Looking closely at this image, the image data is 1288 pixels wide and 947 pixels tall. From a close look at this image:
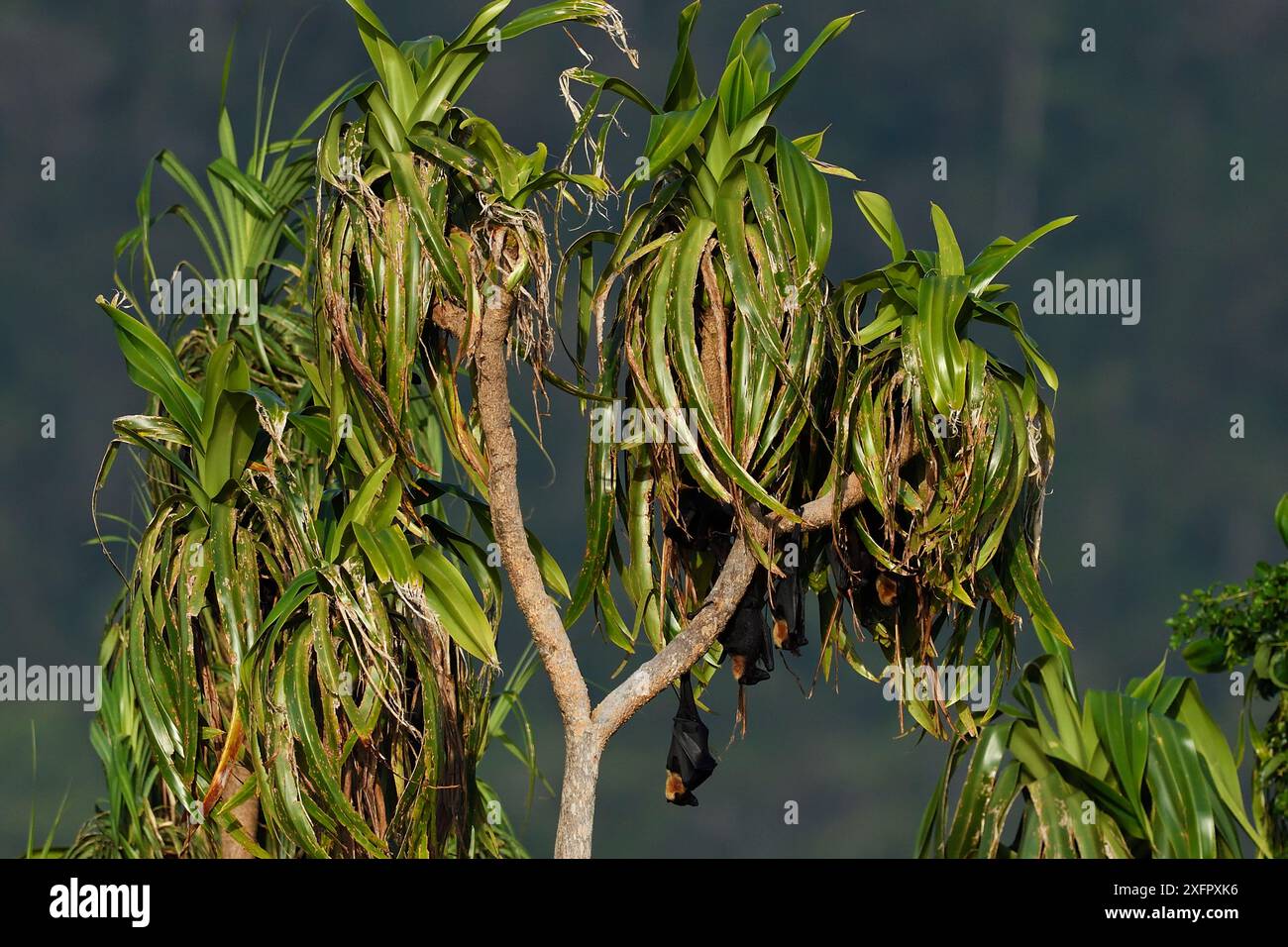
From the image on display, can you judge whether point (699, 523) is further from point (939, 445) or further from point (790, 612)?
point (939, 445)

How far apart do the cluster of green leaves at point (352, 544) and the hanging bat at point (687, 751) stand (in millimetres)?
401

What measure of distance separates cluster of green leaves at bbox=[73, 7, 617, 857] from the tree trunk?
0.26 m

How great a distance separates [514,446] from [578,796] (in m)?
0.73

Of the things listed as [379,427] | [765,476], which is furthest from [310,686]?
[765,476]

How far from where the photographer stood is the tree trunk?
3203mm

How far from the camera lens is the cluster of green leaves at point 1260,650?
3.12 m

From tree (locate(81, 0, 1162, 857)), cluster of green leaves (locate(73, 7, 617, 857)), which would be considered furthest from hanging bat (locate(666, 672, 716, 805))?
cluster of green leaves (locate(73, 7, 617, 857))

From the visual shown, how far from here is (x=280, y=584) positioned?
3.40 m

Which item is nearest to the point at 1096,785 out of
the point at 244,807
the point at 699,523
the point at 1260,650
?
the point at 1260,650

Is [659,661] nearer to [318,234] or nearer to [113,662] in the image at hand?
[318,234]

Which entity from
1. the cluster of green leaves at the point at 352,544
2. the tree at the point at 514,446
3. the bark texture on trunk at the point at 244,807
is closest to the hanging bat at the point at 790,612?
the tree at the point at 514,446
